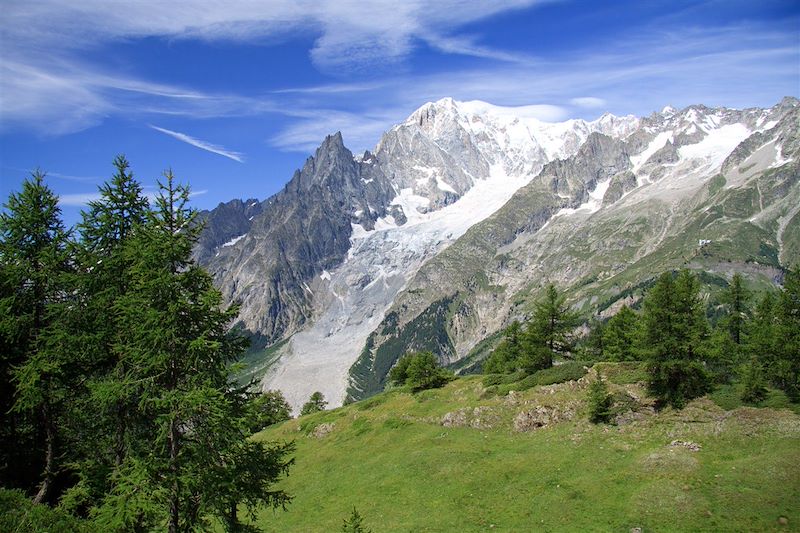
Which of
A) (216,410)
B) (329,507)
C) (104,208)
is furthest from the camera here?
(329,507)

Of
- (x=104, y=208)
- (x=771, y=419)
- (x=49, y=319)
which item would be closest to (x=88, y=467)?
(x=49, y=319)

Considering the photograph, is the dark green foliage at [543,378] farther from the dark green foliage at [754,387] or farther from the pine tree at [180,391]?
the pine tree at [180,391]

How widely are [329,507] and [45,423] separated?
25.0 m

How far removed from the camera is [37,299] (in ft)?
80.4

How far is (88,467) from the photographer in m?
22.9

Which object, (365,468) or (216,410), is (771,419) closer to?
(365,468)

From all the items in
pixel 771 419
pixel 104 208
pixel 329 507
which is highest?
pixel 104 208

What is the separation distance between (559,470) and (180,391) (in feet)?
99.8

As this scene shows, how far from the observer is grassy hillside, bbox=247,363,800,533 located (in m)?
29.5

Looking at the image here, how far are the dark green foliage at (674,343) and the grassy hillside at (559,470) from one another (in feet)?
5.69

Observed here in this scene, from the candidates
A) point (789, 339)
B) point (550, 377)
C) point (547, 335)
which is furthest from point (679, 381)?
point (547, 335)

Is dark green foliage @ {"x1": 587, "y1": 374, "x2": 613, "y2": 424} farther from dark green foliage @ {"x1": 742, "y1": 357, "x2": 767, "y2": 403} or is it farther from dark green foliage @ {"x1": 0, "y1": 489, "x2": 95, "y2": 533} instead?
dark green foliage @ {"x1": 0, "y1": 489, "x2": 95, "y2": 533}

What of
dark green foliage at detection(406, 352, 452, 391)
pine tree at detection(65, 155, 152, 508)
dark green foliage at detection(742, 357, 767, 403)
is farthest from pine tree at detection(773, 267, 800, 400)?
pine tree at detection(65, 155, 152, 508)

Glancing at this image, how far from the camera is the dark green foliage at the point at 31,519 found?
17.9 m
